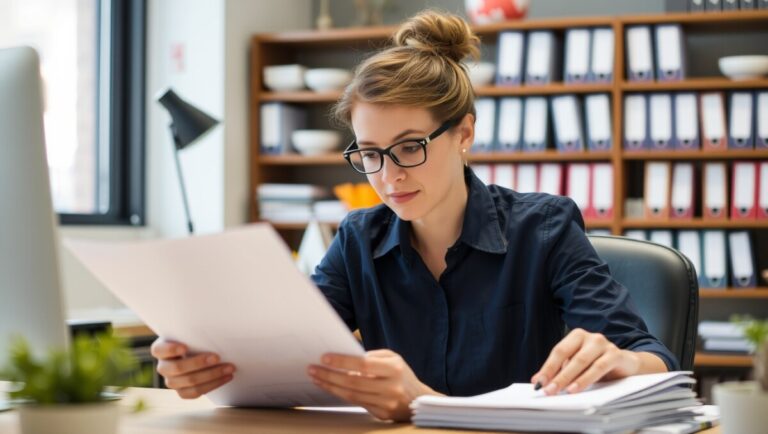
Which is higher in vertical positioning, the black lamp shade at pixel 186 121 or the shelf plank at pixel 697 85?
the shelf plank at pixel 697 85

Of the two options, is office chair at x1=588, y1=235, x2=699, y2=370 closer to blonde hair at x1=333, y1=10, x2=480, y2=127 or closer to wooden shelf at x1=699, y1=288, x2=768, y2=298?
blonde hair at x1=333, y1=10, x2=480, y2=127

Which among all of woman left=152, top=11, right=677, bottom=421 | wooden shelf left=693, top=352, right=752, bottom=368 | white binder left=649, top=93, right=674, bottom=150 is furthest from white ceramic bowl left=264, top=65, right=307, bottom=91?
woman left=152, top=11, right=677, bottom=421

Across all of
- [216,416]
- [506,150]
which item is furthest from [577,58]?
[216,416]

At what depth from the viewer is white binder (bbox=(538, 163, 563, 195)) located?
3.81 meters

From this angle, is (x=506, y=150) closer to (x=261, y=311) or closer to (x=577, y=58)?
(x=577, y=58)

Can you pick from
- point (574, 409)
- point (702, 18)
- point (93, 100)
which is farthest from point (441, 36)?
point (93, 100)

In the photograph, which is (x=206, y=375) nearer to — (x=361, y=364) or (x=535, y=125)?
(x=361, y=364)

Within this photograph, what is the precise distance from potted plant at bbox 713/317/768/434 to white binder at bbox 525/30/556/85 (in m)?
3.01

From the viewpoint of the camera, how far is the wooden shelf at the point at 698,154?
3631mm

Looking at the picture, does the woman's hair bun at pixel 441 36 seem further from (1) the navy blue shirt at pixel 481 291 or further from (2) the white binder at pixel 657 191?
(2) the white binder at pixel 657 191

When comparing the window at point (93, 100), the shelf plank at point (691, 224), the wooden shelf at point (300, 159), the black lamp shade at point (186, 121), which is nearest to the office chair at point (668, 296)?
the black lamp shade at point (186, 121)

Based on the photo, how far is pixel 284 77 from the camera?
4125mm

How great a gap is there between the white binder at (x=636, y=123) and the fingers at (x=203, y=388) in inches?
110

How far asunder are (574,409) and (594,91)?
291 cm
